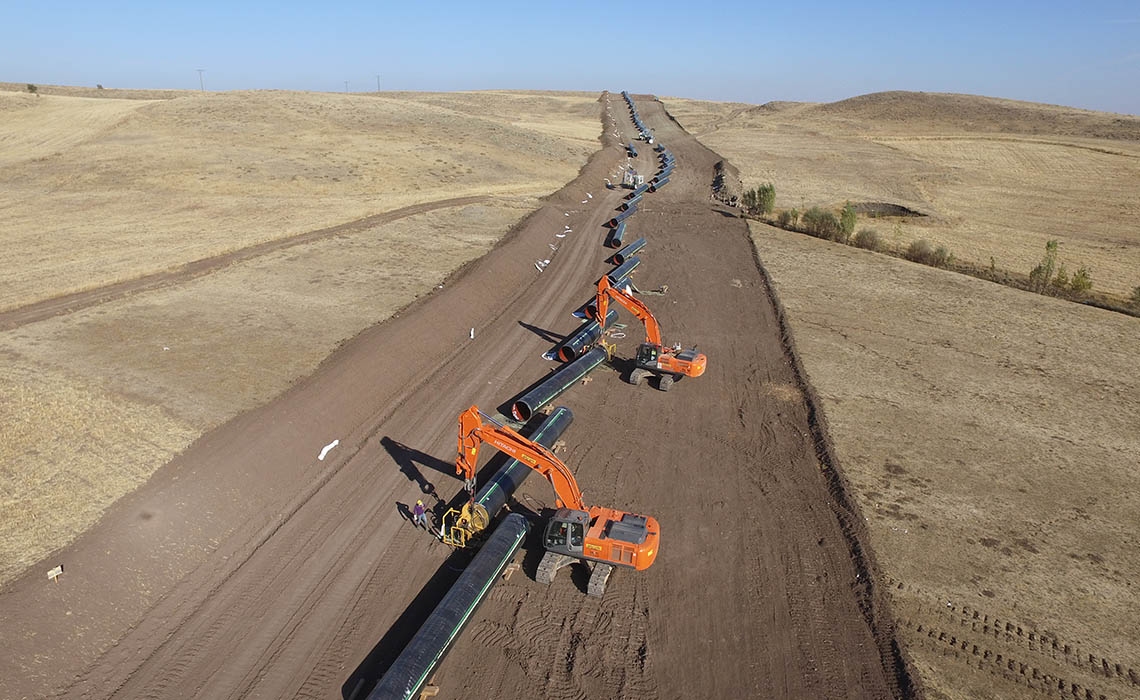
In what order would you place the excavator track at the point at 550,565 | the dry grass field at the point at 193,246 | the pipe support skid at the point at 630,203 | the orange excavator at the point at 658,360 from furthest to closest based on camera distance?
the pipe support skid at the point at 630,203, the orange excavator at the point at 658,360, the dry grass field at the point at 193,246, the excavator track at the point at 550,565

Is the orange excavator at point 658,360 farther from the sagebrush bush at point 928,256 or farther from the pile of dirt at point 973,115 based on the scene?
the pile of dirt at point 973,115

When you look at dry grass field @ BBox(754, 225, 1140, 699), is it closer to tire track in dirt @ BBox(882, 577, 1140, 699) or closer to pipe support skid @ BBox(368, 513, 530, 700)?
tire track in dirt @ BBox(882, 577, 1140, 699)

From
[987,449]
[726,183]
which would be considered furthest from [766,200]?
[987,449]

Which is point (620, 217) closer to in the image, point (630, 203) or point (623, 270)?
point (630, 203)

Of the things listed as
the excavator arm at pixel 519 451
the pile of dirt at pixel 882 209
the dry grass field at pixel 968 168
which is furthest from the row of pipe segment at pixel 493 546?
the pile of dirt at pixel 882 209

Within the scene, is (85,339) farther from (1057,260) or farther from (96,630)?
(1057,260)

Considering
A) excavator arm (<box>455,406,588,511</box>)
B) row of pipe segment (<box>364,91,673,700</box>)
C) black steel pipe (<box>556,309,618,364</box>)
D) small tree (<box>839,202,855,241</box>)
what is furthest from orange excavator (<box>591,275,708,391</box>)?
small tree (<box>839,202,855,241</box>)
